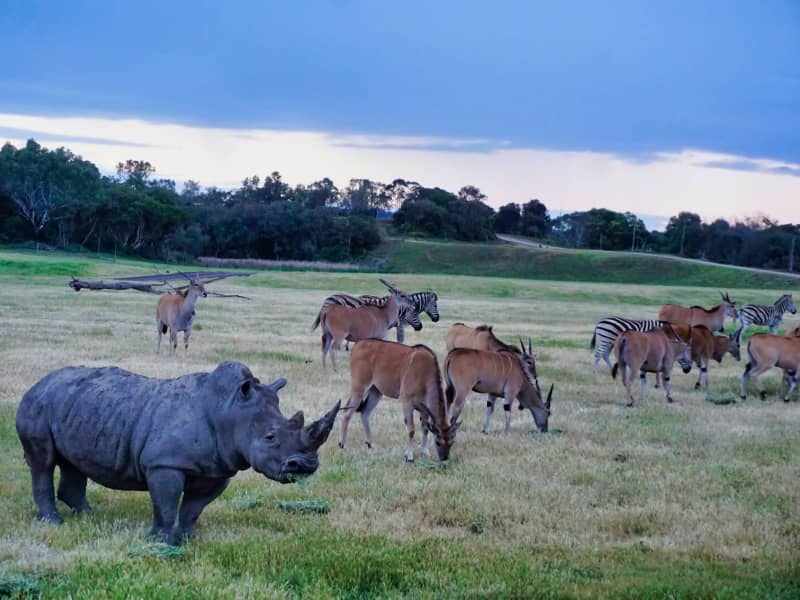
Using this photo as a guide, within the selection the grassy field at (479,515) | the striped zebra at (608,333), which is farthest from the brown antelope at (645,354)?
the striped zebra at (608,333)

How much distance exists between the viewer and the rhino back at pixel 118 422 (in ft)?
27.0

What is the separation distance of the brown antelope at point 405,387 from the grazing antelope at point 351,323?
7297mm

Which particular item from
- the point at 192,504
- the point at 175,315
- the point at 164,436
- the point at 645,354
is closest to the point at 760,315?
the point at 645,354

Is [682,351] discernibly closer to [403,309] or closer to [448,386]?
[448,386]

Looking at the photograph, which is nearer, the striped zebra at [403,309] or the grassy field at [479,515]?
the grassy field at [479,515]

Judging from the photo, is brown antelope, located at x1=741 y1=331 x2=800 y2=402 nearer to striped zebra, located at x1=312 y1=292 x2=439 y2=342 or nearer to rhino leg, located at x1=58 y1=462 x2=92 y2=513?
striped zebra, located at x1=312 y1=292 x2=439 y2=342

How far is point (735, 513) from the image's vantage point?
10.4 metres

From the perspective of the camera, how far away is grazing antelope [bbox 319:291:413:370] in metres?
22.2

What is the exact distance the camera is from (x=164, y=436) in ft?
26.9

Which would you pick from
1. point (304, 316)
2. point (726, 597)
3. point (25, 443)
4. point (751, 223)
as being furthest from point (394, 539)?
point (751, 223)

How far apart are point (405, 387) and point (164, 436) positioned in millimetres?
5374

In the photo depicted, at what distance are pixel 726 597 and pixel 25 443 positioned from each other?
6482 mm

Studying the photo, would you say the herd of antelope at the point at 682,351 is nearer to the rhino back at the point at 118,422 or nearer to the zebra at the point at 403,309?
the zebra at the point at 403,309

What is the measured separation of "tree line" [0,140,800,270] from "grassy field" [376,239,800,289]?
7183 mm
